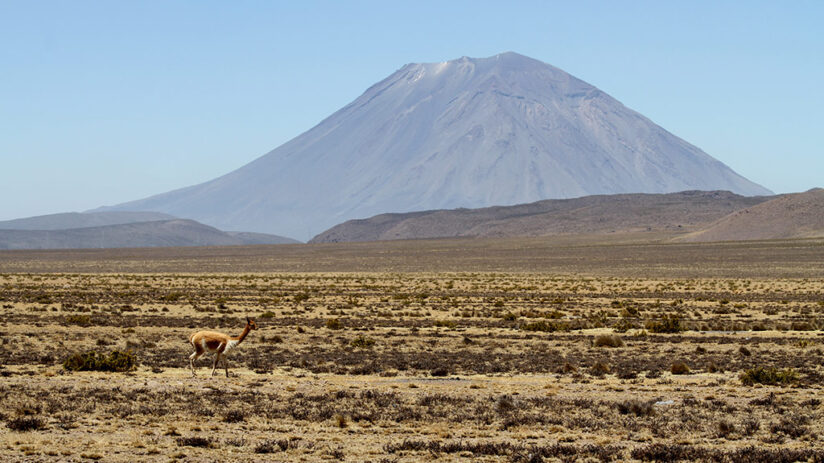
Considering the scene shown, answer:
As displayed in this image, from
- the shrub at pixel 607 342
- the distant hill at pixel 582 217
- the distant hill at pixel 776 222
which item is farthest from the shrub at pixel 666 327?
the distant hill at pixel 582 217

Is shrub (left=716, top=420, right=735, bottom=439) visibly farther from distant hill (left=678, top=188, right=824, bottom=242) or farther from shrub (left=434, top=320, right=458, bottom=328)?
distant hill (left=678, top=188, right=824, bottom=242)

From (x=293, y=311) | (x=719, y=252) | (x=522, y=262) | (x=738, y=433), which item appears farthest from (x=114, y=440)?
(x=719, y=252)

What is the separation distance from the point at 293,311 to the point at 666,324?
1392cm

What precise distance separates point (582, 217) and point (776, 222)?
57044 millimetres

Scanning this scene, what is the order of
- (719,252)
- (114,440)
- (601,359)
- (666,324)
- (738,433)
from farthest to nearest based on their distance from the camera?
(719,252) → (666,324) → (601,359) → (738,433) → (114,440)

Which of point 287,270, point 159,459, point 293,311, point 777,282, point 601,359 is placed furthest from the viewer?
point 287,270

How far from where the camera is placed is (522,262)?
79625 millimetres

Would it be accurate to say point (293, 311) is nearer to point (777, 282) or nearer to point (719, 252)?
point (777, 282)

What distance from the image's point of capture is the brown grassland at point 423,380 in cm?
1067

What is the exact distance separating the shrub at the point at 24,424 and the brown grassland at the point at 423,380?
28mm

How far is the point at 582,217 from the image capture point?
168m

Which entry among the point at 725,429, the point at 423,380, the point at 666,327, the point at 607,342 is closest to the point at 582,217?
the point at 666,327

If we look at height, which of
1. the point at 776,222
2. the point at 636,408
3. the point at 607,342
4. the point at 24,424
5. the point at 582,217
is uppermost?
the point at 582,217

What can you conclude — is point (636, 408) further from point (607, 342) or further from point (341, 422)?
point (607, 342)
